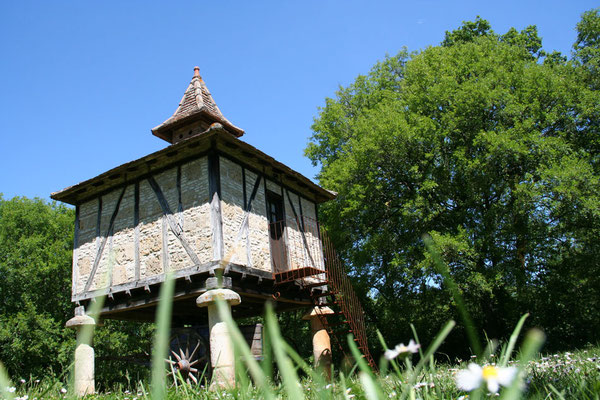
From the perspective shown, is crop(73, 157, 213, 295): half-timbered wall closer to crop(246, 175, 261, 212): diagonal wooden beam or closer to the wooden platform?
crop(246, 175, 261, 212): diagonal wooden beam

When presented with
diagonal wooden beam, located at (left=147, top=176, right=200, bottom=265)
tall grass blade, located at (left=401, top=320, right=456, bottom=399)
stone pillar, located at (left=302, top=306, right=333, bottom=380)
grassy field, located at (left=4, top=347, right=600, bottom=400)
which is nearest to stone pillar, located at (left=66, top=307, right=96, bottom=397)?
diagonal wooden beam, located at (left=147, top=176, right=200, bottom=265)

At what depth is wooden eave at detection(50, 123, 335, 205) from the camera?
980 cm

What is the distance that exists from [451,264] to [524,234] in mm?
2413

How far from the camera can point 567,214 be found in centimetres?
1311

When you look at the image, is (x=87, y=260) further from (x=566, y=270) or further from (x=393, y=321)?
(x=566, y=270)

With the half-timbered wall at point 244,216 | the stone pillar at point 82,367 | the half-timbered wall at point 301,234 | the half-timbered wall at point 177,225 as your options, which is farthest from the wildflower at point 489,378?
the half-timbered wall at point 301,234

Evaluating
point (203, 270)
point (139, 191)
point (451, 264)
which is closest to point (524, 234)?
point (451, 264)

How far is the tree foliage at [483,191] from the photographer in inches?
544

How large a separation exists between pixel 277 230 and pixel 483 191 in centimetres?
760

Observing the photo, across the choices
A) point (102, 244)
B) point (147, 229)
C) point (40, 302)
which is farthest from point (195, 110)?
point (40, 302)

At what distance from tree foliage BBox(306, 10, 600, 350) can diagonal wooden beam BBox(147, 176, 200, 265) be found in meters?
7.49

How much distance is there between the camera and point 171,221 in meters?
9.91

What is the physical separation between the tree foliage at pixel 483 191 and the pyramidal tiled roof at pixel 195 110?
17.4 feet

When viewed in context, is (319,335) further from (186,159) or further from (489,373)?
(489,373)
